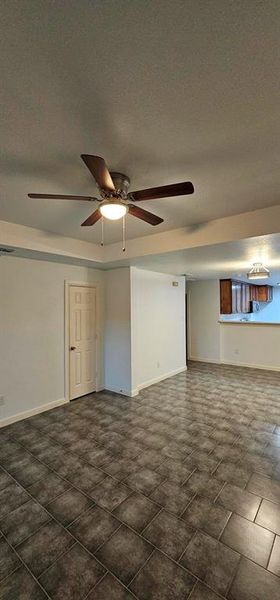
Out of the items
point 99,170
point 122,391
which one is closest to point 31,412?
point 122,391

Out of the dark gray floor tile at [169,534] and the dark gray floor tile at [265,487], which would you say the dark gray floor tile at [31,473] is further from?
the dark gray floor tile at [265,487]

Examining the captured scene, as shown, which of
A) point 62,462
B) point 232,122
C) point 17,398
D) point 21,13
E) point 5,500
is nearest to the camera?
point 21,13

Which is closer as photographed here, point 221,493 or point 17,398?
point 221,493

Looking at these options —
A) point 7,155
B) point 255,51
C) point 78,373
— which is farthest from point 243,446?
point 7,155

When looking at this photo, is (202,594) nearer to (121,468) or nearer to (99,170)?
(121,468)

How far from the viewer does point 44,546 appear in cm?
168

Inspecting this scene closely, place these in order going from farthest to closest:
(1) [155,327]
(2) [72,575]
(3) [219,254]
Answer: (1) [155,327]
(3) [219,254]
(2) [72,575]

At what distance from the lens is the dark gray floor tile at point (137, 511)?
6.12 feet

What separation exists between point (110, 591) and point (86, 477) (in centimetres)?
101

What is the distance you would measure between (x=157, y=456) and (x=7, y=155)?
9.80 ft

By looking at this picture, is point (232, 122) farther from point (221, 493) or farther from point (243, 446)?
point (243, 446)

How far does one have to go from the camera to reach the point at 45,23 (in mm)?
924

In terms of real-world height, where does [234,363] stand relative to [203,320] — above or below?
below

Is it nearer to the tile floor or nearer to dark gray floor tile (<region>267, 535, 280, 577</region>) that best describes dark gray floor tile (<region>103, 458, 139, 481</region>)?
the tile floor
